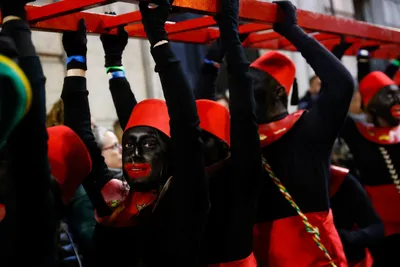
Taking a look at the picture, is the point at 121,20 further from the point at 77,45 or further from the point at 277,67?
the point at 277,67

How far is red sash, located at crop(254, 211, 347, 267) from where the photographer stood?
8.23 ft

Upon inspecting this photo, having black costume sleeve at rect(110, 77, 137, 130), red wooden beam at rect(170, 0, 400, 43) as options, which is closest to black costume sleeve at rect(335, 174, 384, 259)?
red wooden beam at rect(170, 0, 400, 43)

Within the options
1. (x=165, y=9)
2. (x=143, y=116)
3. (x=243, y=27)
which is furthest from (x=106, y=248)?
(x=243, y=27)

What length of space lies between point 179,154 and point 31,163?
19.9 inches

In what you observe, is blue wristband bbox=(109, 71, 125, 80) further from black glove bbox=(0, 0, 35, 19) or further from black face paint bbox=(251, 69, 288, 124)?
black glove bbox=(0, 0, 35, 19)

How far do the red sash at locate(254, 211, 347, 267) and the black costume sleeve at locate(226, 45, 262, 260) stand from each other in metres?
0.28

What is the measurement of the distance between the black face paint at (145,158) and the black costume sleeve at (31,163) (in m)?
0.42

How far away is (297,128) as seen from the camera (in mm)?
2570

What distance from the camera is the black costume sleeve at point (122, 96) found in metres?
2.69

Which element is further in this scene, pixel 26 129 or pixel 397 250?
pixel 397 250

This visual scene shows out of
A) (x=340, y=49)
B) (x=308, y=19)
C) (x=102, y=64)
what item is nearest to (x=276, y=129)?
(x=308, y=19)

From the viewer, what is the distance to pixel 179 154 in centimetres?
200

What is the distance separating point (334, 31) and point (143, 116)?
3.79ft

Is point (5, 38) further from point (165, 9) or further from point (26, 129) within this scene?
point (165, 9)
